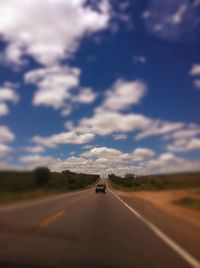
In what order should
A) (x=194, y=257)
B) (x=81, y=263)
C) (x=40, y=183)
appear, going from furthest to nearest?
(x=40, y=183), (x=194, y=257), (x=81, y=263)

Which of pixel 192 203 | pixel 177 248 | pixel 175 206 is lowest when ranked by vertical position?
pixel 177 248

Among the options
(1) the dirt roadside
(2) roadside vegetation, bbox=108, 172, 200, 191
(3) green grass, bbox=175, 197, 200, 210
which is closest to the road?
(1) the dirt roadside

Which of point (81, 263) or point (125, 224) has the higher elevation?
point (125, 224)

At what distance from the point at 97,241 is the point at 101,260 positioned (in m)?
2.82

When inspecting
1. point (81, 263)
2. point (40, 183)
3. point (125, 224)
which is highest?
point (40, 183)

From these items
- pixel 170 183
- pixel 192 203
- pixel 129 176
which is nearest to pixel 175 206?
pixel 192 203

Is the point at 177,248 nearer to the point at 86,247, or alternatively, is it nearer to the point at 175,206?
the point at 86,247

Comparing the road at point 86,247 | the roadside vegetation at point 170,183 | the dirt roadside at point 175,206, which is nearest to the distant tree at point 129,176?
the roadside vegetation at point 170,183

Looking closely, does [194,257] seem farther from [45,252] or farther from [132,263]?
[45,252]

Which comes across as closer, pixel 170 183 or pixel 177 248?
pixel 177 248

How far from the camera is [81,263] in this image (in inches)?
345

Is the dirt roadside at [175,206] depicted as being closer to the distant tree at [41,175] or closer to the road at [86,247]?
the road at [86,247]

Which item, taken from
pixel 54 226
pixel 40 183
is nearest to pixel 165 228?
pixel 54 226

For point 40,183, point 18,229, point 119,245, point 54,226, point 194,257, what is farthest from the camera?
point 40,183
